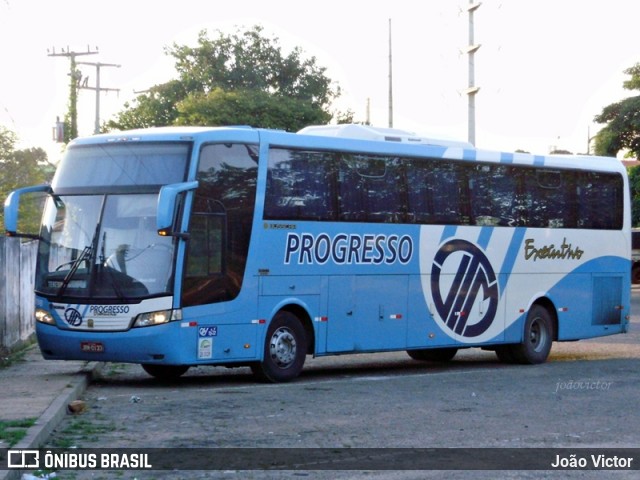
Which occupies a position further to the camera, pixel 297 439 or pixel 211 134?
pixel 211 134

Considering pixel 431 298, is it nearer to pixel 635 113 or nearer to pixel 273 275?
pixel 273 275

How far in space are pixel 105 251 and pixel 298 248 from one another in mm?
2732

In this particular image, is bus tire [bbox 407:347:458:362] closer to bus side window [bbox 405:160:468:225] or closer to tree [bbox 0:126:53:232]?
bus side window [bbox 405:160:468:225]

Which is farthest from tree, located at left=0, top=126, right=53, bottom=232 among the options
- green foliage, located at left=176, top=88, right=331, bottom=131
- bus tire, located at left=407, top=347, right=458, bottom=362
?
green foliage, located at left=176, top=88, right=331, bottom=131

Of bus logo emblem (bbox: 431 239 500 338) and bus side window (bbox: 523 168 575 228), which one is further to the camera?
bus side window (bbox: 523 168 575 228)

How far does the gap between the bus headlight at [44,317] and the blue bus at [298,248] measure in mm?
25

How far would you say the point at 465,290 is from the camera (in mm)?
20562

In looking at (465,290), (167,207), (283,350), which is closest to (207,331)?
(283,350)

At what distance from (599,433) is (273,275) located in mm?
6174

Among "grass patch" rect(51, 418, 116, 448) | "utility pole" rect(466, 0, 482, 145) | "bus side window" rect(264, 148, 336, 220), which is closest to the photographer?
"grass patch" rect(51, 418, 116, 448)

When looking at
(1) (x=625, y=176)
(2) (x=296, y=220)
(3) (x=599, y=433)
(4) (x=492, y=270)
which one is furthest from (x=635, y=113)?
(3) (x=599, y=433)

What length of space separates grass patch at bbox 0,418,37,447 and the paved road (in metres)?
0.29

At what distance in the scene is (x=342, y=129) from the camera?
19.0 meters

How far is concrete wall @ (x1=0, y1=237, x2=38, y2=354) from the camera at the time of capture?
1986 cm
